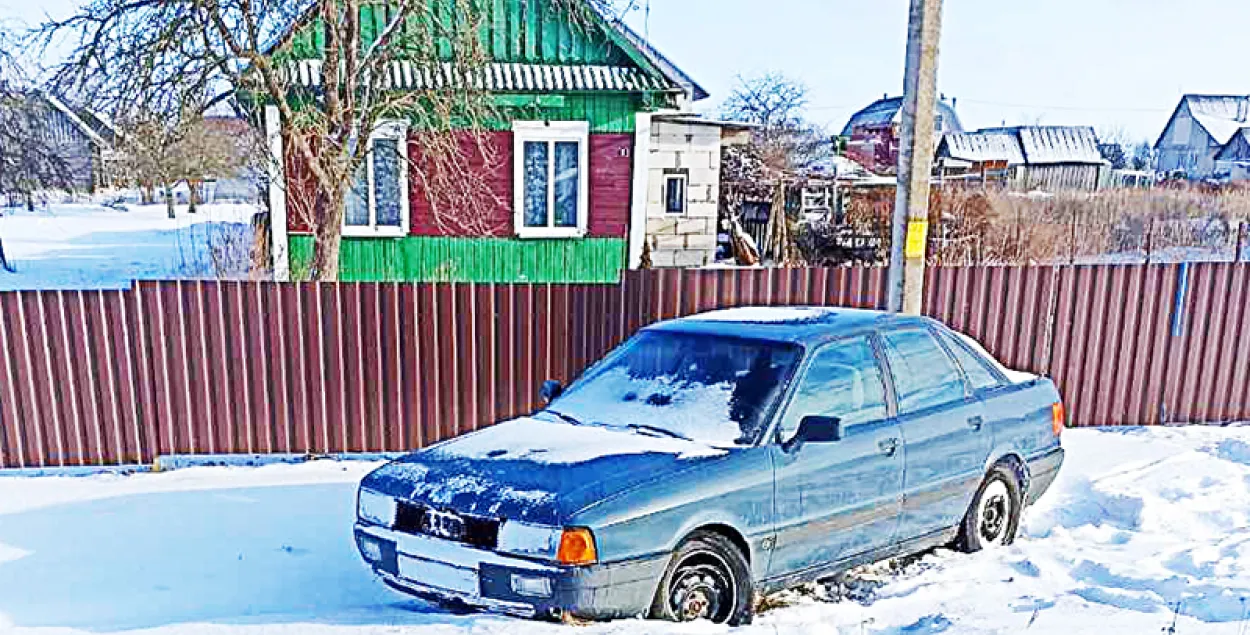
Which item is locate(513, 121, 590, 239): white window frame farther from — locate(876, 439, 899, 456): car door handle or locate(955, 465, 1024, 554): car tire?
locate(876, 439, 899, 456): car door handle

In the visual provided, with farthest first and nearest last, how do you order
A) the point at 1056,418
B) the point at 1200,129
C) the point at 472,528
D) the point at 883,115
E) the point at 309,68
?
the point at 1200,129
the point at 883,115
the point at 309,68
the point at 1056,418
the point at 472,528

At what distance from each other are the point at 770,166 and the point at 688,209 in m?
9.27

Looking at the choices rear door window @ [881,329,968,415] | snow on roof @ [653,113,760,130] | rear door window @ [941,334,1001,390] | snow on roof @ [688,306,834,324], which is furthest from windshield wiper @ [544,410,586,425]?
snow on roof @ [653,113,760,130]

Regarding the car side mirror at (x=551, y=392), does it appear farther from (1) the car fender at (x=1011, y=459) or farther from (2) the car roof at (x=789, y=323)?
(1) the car fender at (x=1011, y=459)

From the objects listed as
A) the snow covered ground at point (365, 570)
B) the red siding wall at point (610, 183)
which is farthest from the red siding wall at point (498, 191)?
the snow covered ground at point (365, 570)

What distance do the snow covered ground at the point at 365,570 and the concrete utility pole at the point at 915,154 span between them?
5.91ft

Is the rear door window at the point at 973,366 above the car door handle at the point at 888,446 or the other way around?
above

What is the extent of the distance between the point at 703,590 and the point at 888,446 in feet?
4.38

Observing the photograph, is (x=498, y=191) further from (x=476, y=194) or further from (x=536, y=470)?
(x=536, y=470)

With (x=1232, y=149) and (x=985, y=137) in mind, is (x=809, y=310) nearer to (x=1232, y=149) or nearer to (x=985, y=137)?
(x=985, y=137)

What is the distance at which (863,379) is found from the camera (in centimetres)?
446

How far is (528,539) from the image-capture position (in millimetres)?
3346

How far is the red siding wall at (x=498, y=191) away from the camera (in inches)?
495

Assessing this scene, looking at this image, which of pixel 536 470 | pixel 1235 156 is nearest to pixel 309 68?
pixel 536 470
